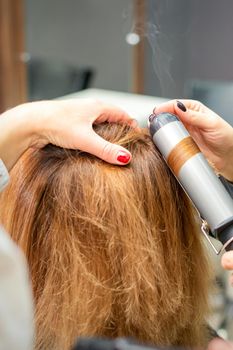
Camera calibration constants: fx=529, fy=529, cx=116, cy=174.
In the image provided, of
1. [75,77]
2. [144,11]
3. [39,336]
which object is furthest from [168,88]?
[75,77]

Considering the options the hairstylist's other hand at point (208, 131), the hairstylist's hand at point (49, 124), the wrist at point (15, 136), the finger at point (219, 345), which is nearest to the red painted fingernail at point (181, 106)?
the hairstylist's other hand at point (208, 131)

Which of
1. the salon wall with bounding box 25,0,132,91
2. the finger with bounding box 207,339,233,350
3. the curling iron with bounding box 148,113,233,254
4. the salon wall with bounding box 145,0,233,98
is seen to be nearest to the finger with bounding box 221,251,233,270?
the curling iron with bounding box 148,113,233,254

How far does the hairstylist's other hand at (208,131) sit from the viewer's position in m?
0.90

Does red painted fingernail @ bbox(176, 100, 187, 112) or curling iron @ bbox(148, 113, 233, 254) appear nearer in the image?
curling iron @ bbox(148, 113, 233, 254)

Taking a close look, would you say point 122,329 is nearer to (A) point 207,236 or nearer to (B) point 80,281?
(B) point 80,281

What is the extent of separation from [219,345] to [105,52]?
2.25 metres

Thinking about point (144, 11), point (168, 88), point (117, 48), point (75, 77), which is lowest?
point (75, 77)

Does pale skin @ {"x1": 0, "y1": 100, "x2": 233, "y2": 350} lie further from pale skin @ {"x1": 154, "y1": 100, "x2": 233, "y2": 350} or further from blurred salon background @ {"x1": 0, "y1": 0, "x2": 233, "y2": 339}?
blurred salon background @ {"x1": 0, "y1": 0, "x2": 233, "y2": 339}

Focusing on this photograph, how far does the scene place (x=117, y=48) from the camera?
2695mm

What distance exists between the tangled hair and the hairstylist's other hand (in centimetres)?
7

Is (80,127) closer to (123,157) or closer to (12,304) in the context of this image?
(123,157)

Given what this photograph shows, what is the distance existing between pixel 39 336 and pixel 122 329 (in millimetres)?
136

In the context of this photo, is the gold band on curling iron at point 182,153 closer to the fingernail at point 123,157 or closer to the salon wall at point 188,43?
the fingernail at point 123,157

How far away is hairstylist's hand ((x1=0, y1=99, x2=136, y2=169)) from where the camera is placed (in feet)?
2.85
